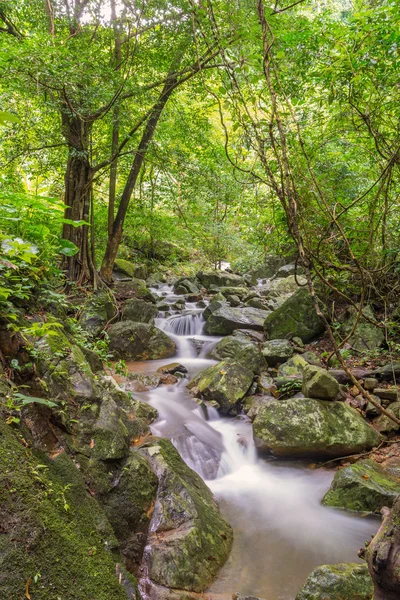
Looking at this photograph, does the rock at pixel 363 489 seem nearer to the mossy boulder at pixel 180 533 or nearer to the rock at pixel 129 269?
the mossy boulder at pixel 180 533

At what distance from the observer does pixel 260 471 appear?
4520 millimetres

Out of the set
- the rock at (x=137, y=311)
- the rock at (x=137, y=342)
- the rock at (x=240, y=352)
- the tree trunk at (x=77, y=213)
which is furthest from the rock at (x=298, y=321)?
the tree trunk at (x=77, y=213)

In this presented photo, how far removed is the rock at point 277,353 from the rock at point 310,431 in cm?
207

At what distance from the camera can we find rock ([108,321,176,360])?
24.8ft

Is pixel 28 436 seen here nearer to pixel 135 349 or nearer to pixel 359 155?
pixel 135 349

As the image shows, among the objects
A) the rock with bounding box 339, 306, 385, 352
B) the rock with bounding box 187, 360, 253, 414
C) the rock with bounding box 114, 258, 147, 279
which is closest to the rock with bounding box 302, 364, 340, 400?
the rock with bounding box 187, 360, 253, 414

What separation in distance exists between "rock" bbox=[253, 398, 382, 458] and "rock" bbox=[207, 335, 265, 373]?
5.84 ft

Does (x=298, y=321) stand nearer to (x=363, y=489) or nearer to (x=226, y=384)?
(x=226, y=384)

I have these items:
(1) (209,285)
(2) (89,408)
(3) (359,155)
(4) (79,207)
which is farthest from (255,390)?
(1) (209,285)

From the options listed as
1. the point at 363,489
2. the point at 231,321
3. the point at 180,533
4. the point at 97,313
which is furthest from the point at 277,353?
the point at 180,533

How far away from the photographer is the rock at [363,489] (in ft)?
11.4

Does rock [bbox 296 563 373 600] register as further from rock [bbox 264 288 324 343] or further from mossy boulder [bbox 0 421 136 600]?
rock [bbox 264 288 324 343]

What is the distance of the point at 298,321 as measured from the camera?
297 inches

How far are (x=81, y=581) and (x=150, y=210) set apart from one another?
383 inches
